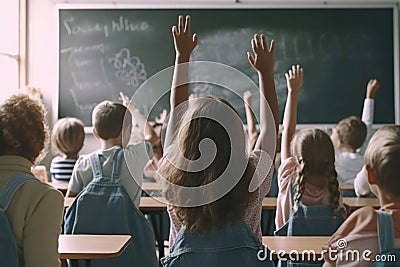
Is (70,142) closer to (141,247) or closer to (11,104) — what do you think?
(141,247)

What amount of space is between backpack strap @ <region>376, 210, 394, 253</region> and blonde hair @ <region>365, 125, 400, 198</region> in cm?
7

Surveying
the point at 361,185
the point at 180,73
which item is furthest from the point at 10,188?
the point at 361,185

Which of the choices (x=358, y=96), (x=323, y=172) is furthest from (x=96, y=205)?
(x=358, y=96)

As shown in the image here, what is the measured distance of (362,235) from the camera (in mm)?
1656

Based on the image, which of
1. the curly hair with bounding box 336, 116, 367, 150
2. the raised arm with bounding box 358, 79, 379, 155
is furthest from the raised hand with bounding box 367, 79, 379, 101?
the curly hair with bounding box 336, 116, 367, 150

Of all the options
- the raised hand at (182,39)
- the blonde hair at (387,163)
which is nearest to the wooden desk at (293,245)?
the blonde hair at (387,163)

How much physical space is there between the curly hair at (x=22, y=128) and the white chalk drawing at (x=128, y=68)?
4.07 m

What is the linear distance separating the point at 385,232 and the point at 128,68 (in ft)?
15.4

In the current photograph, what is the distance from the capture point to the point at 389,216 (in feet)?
5.35

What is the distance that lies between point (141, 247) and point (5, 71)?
335cm

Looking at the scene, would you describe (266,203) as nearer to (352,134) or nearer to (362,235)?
(352,134)

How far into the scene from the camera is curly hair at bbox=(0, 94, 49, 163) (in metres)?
1.96

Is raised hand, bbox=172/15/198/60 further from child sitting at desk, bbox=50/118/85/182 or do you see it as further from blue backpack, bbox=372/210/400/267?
child sitting at desk, bbox=50/118/85/182

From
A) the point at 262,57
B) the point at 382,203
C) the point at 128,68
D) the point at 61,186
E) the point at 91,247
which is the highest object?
the point at 128,68
